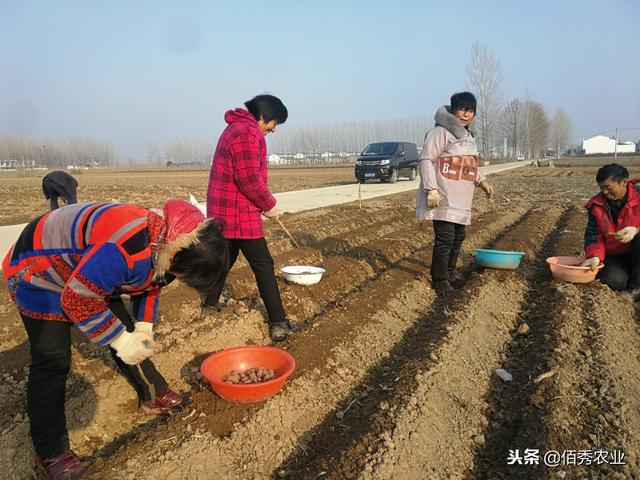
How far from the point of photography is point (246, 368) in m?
3.24

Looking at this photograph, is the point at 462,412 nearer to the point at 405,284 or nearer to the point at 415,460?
the point at 415,460

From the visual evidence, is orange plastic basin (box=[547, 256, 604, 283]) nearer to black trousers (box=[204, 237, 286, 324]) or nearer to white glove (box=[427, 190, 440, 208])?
white glove (box=[427, 190, 440, 208])

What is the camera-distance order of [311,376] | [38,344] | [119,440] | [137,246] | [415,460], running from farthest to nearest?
[311,376] < [119,440] < [415,460] < [38,344] < [137,246]

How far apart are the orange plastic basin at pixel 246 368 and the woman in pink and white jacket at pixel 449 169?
7.44 ft

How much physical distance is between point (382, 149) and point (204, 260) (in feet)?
63.9

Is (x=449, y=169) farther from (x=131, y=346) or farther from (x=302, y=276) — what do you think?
(x=131, y=346)

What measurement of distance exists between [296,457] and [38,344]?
1376 millimetres

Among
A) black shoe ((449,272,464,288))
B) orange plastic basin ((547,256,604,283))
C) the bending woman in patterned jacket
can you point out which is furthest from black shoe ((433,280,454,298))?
the bending woman in patterned jacket

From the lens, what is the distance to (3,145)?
99.8m

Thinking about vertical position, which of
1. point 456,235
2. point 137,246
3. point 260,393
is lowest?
point 260,393

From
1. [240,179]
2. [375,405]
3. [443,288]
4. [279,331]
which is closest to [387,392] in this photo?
[375,405]

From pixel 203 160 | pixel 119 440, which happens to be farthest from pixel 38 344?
pixel 203 160

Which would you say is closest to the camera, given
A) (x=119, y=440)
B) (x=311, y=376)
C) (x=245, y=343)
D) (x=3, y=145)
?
(x=119, y=440)

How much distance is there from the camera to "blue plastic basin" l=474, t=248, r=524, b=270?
556cm
